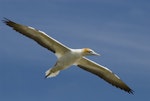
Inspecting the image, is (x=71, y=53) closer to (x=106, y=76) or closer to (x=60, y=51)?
(x=60, y=51)

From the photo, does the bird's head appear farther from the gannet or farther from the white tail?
the white tail

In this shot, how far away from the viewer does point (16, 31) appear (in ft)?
146

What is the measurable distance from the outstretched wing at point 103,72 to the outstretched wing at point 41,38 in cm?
206

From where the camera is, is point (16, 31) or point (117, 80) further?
point (117, 80)

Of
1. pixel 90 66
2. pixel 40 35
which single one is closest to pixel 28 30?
pixel 40 35

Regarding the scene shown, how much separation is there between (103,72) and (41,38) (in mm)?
4442

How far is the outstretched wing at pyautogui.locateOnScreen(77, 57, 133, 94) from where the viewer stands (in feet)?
154

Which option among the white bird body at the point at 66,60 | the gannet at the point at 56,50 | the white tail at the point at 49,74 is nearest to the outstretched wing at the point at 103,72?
the gannet at the point at 56,50

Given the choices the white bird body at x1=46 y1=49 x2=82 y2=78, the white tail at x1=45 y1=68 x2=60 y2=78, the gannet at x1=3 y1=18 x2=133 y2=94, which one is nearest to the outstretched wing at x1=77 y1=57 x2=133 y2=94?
the gannet at x1=3 y1=18 x2=133 y2=94

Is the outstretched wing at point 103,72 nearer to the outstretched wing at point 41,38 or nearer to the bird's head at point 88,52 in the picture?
the bird's head at point 88,52

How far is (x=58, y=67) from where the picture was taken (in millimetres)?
44719

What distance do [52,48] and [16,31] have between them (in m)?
2.23

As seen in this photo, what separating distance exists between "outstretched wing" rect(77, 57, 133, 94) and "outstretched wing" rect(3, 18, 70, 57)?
206 centimetres

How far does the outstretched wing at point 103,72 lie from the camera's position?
4703 cm
